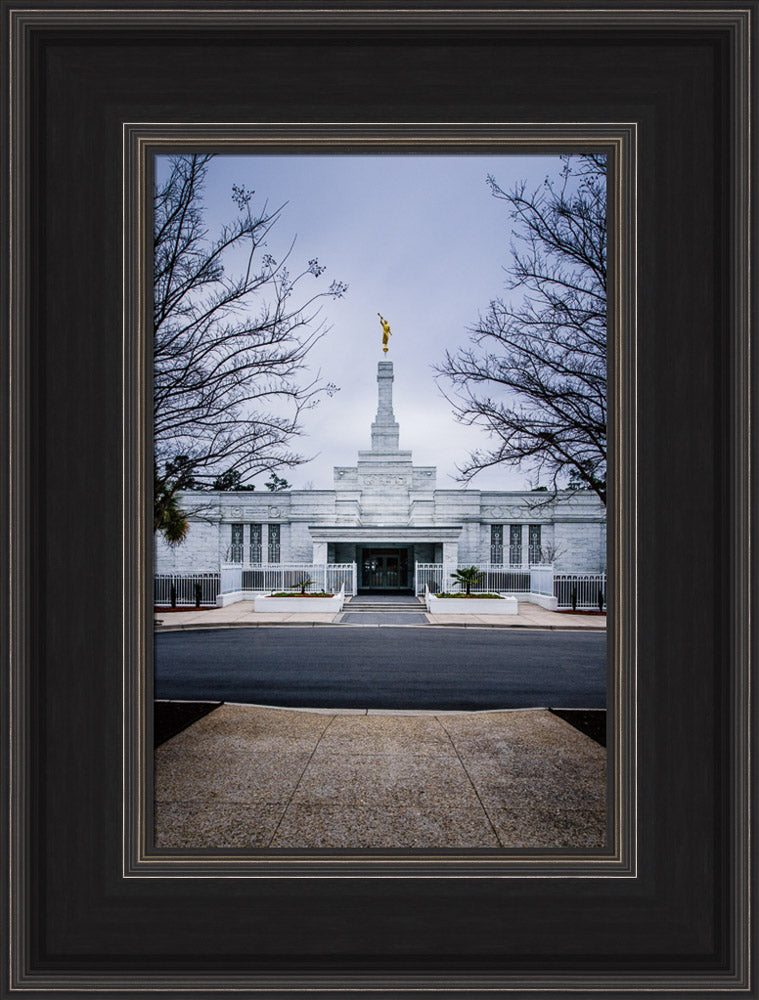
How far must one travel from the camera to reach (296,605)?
20.5 metres

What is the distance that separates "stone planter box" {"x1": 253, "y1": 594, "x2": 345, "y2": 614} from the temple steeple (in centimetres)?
1671

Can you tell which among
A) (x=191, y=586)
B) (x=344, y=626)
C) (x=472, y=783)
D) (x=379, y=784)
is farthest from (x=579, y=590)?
(x=379, y=784)

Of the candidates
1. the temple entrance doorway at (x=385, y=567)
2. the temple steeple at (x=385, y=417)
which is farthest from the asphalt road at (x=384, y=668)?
the temple steeple at (x=385, y=417)

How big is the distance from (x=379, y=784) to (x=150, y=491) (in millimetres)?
3361

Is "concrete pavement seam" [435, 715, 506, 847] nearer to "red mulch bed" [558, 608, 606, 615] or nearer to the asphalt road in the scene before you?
the asphalt road

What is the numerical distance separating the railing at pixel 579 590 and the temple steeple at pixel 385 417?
15.6 m

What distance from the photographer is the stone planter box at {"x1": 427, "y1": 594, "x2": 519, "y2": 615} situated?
20609mm

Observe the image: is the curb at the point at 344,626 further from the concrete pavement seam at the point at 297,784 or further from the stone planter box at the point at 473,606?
the concrete pavement seam at the point at 297,784

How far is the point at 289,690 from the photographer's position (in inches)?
356

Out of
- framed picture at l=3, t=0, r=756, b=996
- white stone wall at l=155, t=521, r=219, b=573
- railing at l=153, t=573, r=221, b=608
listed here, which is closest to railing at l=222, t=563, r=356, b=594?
railing at l=153, t=573, r=221, b=608

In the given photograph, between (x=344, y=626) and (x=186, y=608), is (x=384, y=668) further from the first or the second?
(x=186, y=608)

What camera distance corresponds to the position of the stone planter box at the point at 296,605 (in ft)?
67.1
